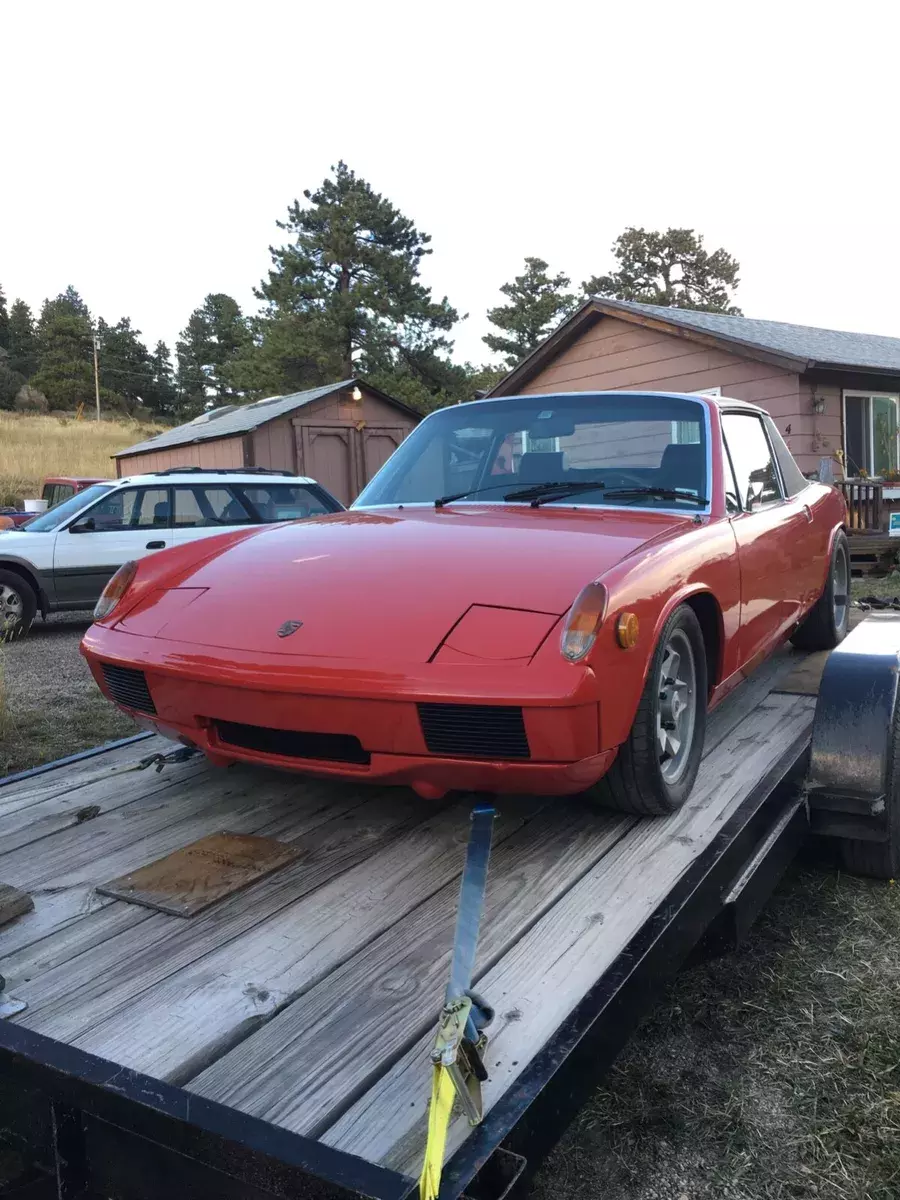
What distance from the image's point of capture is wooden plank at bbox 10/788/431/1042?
1.55m

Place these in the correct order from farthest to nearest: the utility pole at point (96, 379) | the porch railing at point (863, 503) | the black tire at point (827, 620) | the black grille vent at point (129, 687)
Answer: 1. the utility pole at point (96, 379)
2. the porch railing at point (863, 503)
3. the black tire at point (827, 620)
4. the black grille vent at point (129, 687)

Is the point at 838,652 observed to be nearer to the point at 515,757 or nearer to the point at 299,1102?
the point at 515,757

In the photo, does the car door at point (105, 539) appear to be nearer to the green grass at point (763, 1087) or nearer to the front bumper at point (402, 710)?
the front bumper at point (402, 710)

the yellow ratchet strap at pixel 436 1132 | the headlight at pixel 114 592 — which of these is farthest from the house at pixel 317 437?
the yellow ratchet strap at pixel 436 1132

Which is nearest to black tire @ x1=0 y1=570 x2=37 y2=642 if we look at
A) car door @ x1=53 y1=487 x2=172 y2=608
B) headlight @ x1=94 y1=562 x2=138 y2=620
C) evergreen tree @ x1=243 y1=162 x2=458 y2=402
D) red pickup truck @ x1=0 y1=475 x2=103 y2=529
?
car door @ x1=53 y1=487 x2=172 y2=608

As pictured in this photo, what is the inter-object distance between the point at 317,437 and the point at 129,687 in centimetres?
1881

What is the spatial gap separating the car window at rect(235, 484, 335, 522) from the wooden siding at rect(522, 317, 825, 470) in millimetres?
4400

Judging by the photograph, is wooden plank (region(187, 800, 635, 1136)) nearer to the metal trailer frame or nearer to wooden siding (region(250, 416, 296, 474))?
the metal trailer frame

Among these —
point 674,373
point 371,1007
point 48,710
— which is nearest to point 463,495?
point 371,1007

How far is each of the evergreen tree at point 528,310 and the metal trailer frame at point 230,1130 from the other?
1694 inches

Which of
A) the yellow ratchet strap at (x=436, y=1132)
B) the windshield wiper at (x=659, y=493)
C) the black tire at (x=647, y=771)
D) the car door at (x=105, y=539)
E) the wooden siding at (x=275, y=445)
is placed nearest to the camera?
the yellow ratchet strap at (x=436, y=1132)

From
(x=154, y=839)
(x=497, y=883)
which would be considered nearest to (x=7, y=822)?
(x=154, y=839)

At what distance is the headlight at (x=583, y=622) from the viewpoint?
2.11 m

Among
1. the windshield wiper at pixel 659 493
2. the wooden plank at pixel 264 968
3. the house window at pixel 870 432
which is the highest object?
the house window at pixel 870 432
